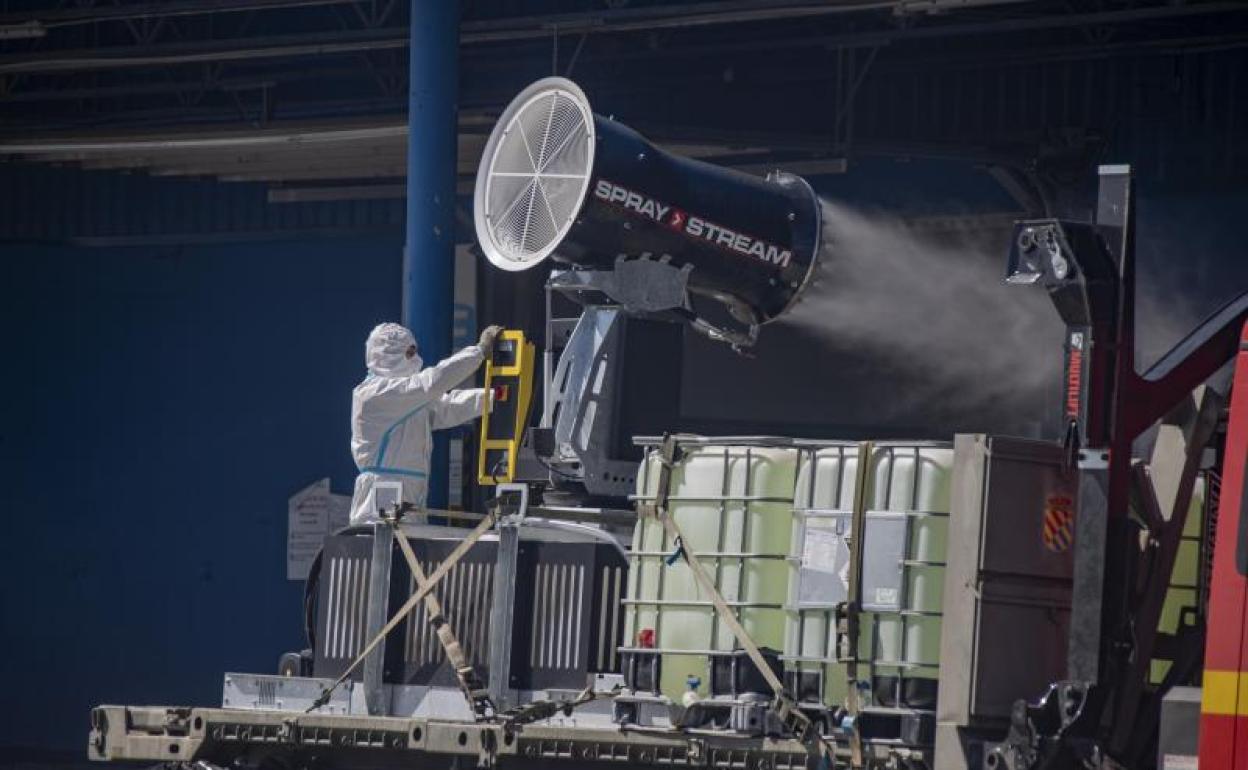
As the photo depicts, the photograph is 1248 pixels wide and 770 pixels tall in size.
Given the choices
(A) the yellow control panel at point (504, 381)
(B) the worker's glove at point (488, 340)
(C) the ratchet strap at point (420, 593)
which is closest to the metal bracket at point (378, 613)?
(C) the ratchet strap at point (420, 593)

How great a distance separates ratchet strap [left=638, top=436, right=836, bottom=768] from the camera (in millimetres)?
8891

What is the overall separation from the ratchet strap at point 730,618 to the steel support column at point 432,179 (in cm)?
608

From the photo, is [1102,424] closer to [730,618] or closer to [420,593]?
[730,618]

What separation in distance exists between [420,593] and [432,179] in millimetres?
5710

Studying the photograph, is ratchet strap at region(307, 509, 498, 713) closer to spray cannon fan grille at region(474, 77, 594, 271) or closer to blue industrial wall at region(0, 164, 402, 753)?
spray cannon fan grille at region(474, 77, 594, 271)

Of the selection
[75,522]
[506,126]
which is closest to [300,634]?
[75,522]

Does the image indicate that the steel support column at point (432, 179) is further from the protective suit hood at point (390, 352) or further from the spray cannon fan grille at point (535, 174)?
the spray cannon fan grille at point (535, 174)

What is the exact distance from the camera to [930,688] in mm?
8758

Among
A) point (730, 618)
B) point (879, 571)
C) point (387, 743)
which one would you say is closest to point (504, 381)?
point (387, 743)

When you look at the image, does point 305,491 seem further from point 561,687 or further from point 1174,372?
point 1174,372

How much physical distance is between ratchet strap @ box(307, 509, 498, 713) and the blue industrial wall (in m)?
10.9

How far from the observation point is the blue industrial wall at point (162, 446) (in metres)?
22.2

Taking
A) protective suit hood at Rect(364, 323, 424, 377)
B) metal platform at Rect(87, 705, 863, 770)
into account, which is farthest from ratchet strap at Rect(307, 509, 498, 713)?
protective suit hood at Rect(364, 323, 424, 377)

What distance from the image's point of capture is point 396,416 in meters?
12.8
